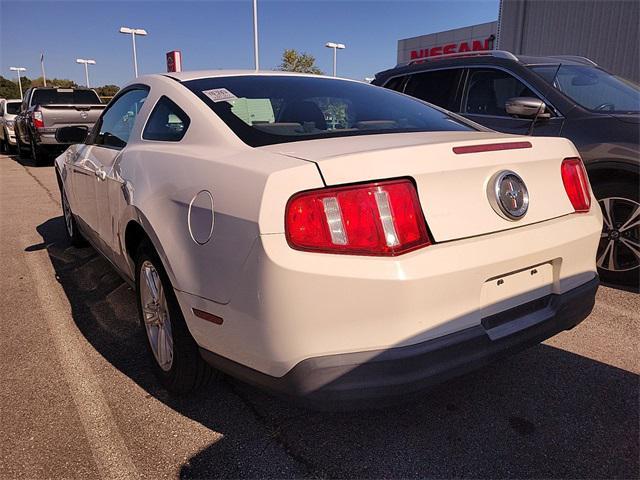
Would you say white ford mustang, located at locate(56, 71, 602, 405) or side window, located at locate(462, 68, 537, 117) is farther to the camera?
side window, located at locate(462, 68, 537, 117)

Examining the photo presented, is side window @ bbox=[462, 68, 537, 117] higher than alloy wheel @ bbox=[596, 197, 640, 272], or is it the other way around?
side window @ bbox=[462, 68, 537, 117]

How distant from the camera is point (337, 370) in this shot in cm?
164

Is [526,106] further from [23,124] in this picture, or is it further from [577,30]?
[23,124]

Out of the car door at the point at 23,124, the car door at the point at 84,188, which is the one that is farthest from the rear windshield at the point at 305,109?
the car door at the point at 23,124

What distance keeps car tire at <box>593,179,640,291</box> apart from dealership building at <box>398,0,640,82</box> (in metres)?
12.0

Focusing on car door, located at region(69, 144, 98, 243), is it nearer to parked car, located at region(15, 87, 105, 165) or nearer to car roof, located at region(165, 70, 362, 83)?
car roof, located at region(165, 70, 362, 83)

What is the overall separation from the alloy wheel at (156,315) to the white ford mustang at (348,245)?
1 cm

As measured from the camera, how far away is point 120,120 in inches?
133

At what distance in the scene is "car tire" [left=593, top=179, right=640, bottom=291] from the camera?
11.7 ft

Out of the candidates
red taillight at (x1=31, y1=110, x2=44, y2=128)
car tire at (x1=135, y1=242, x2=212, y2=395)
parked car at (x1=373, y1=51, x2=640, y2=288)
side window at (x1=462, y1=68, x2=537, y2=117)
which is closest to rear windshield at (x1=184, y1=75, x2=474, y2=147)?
car tire at (x1=135, y1=242, x2=212, y2=395)

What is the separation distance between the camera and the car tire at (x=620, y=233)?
358 centimetres

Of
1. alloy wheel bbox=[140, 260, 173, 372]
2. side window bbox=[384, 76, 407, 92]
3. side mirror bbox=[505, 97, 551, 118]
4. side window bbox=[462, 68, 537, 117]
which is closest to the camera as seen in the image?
alloy wheel bbox=[140, 260, 173, 372]

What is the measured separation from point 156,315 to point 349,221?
1.31 metres

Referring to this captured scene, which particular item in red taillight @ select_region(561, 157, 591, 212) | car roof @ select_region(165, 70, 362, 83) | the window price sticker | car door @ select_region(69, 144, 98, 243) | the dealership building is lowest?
car door @ select_region(69, 144, 98, 243)
